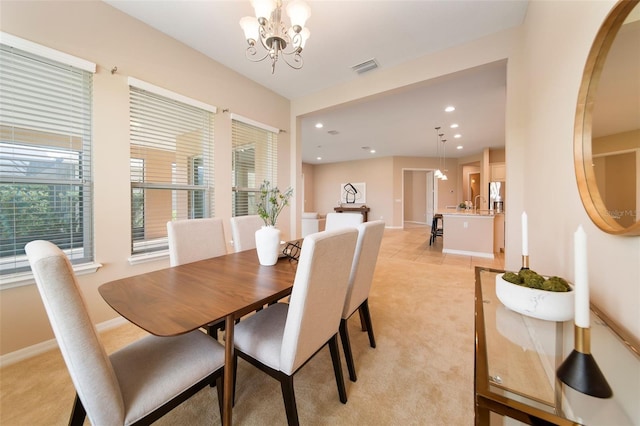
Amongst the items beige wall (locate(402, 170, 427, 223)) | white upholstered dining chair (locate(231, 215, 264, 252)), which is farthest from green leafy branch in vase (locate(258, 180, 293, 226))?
beige wall (locate(402, 170, 427, 223))

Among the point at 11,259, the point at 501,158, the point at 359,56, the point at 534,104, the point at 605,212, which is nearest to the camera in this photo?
the point at 605,212

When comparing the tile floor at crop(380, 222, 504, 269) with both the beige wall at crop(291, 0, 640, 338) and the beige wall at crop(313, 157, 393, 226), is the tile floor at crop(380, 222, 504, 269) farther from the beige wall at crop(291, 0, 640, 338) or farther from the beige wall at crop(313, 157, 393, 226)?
the beige wall at crop(313, 157, 393, 226)

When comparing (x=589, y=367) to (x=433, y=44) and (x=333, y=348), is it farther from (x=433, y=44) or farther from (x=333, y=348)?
(x=433, y=44)

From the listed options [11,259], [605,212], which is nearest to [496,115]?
[605,212]

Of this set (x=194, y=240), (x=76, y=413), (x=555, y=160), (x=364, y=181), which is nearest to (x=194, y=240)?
(x=194, y=240)

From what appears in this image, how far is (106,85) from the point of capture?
6.87ft

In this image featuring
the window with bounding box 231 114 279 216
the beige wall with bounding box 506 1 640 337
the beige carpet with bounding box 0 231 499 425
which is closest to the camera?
the beige wall with bounding box 506 1 640 337

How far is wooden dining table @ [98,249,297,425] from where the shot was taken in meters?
0.90

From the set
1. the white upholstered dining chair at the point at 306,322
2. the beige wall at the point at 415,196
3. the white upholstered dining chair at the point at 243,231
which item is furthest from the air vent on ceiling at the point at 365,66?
the beige wall at the point at 415,196

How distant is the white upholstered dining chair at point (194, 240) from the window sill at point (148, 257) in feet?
2.50

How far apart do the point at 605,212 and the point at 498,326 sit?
55 cm

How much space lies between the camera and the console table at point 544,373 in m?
0.56

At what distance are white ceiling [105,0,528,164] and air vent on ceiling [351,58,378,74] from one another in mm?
76

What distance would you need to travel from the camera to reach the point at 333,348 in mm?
1356
